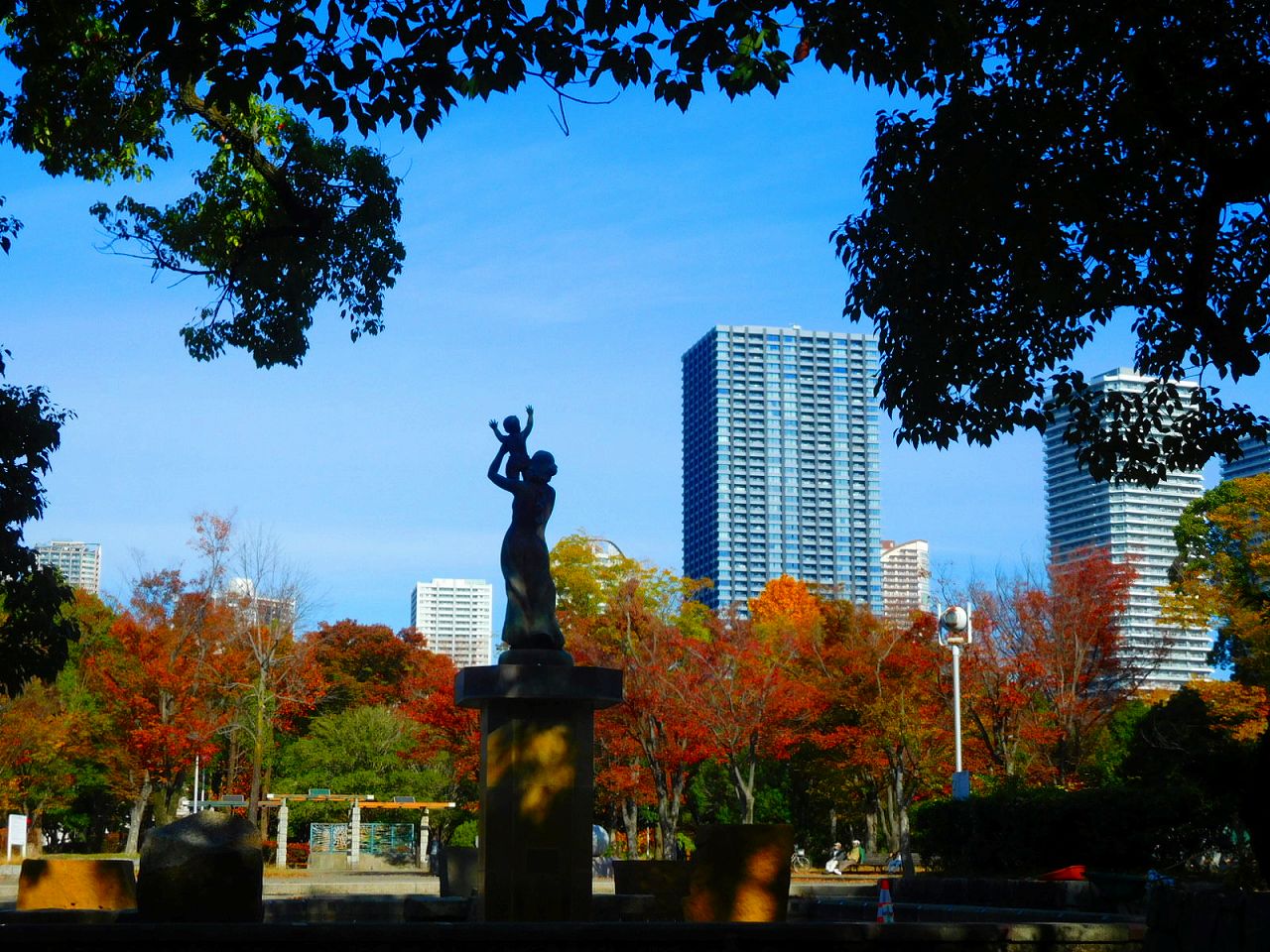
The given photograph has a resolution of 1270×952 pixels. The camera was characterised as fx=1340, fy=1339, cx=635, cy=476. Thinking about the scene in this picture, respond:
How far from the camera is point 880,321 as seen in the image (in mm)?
11883

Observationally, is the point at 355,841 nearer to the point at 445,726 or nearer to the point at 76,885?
the point at 445,726

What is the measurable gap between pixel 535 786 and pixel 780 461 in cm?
16411

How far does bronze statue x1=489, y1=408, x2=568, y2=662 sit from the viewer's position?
458 inches

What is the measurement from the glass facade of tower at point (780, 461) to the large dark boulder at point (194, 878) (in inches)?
6049

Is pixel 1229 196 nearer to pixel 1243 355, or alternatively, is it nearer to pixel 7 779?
pixel 1243 355

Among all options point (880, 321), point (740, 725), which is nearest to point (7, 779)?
point (740, 725)

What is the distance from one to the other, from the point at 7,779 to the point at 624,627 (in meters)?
19.2

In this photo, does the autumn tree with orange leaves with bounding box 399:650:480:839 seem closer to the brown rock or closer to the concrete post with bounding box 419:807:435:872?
the concrete post with bounding box 419:807:435:872

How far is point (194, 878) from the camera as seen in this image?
992 centimetres

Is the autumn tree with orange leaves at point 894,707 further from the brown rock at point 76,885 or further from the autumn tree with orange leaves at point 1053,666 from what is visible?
the brown rock at point 76,885

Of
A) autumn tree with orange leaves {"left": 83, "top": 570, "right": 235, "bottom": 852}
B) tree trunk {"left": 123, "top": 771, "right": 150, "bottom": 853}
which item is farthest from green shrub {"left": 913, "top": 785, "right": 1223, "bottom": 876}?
tree trunk {"left": 123, "top": 771, "right": 150, "bottom": 853}

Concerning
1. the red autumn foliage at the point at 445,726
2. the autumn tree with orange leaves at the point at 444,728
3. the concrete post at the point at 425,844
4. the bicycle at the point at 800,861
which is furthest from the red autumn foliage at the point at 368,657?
the bicycle at the point at 800,861

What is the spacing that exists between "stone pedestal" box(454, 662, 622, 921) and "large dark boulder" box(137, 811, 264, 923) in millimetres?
1986

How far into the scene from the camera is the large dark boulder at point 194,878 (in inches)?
389
